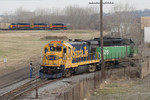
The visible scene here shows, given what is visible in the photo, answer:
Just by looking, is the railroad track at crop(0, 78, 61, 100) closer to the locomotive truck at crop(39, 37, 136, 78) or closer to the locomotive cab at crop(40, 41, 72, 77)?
the locomotive cab at crop(40, 41, 72, 77)

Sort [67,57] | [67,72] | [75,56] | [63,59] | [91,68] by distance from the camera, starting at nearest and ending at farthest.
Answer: [63,59] < [67,57] < [67,72] < [75,56] < [91,68]

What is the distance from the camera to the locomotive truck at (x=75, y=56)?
74.7ft

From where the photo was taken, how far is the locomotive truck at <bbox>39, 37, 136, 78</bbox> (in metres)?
22.8

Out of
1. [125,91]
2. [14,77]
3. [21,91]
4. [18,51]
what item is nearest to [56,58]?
[14,77]

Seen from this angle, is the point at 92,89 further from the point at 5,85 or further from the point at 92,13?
the point at 92,13

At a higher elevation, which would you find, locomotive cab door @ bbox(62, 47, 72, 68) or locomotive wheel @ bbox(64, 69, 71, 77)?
locomotive cab door @ bbox(62, 47, 72, 68)

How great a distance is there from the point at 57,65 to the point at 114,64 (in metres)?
11.5

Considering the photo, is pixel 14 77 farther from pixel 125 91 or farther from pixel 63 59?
pixel 125 91

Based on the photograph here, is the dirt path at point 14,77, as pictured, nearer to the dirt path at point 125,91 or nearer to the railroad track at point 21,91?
the railroad track at point 21,91

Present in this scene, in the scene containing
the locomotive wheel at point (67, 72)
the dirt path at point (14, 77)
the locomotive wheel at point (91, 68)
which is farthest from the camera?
the locomotive wheel at point (91, 68)

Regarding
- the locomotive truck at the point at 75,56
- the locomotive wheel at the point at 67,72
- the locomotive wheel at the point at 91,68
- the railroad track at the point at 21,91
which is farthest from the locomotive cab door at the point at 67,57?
the locomotive wheel at the point at 91,68

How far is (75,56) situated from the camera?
24.9 m

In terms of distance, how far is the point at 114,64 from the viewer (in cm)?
3203

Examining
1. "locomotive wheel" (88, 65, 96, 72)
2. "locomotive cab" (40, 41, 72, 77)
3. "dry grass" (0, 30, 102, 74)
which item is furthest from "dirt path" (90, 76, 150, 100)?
"dry grass" (0, 30, 102, 74)
